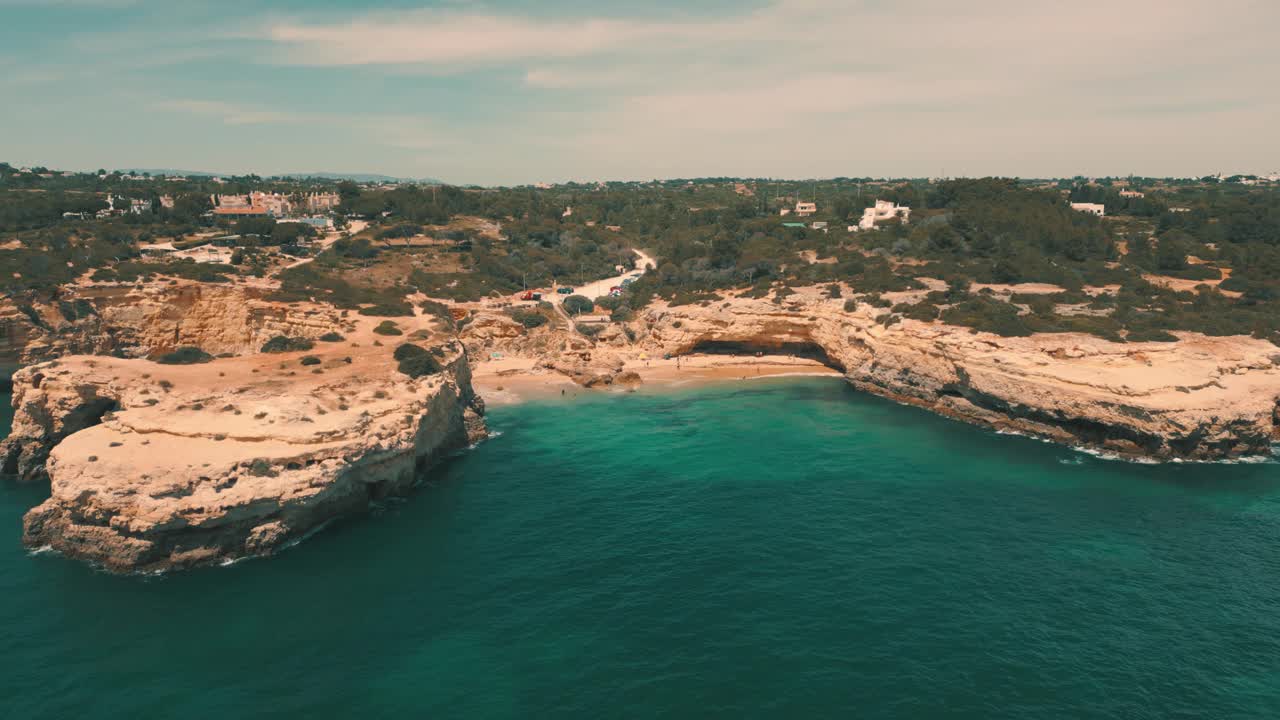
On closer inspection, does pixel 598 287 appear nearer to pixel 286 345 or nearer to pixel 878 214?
pixel 878 214

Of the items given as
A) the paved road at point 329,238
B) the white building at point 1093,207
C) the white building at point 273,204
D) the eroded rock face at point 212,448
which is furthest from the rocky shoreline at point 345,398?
the white building at point 273,204

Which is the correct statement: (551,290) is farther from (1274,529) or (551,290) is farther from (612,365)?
(1274,529)

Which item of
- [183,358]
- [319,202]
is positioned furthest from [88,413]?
[319,202]

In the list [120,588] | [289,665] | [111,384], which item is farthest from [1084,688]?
[111,384]

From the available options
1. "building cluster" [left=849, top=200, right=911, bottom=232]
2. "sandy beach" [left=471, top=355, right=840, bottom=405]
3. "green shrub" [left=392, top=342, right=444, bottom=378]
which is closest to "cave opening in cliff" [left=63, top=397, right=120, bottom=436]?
"green shrub" [left=392, top=342, right=444, bottom=378]

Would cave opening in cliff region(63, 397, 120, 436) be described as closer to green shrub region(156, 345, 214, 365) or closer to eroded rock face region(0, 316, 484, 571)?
eroded rock face region(0, 316, 484, 571)

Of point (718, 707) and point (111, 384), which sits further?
point (111, 384)
